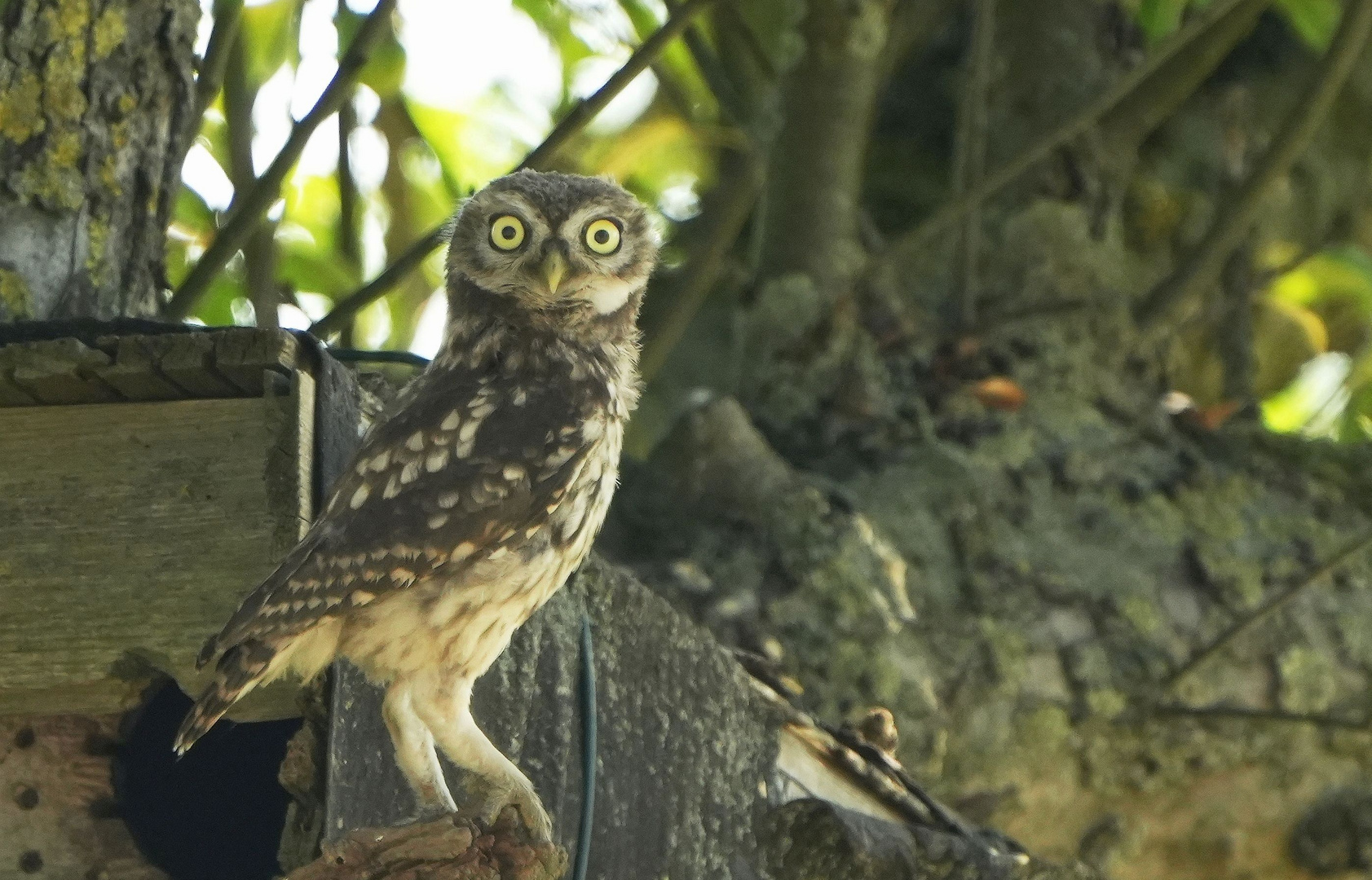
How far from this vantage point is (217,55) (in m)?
2.93

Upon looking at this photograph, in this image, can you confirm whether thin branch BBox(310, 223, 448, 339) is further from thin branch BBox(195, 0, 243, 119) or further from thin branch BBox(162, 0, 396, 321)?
thin branch BBox(195, 0, 243, 119)

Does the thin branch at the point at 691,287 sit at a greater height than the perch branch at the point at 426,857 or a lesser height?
greater

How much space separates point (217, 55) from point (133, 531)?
3.57 ft

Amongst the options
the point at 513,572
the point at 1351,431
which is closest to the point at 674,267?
the point at 1351,431

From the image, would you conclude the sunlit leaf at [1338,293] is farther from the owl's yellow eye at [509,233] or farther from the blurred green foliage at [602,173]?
the owl's yellow eye at [509,233]

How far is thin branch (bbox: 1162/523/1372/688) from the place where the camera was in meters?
3.10

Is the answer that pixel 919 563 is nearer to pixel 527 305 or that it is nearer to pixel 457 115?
Answer: pixel 527 305

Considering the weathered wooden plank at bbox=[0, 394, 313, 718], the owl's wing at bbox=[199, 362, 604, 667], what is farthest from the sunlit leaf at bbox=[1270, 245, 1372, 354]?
the weathered wooden plank at bbox=[0, 394, 313, 718]

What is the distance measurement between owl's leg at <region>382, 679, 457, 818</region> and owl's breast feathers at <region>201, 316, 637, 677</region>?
0.11m

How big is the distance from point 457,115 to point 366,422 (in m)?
2.14

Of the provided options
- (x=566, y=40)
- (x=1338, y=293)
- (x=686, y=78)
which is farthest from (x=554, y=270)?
(x=1338, y=293)

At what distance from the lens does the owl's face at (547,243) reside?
222 cm

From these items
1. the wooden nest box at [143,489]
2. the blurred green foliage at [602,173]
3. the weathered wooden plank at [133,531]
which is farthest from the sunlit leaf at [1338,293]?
the weathered wooden plank at [133,531]

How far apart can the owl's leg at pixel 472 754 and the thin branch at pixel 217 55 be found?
1282 mm
